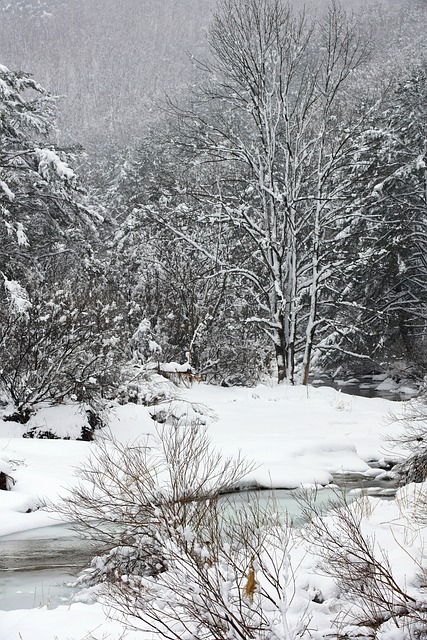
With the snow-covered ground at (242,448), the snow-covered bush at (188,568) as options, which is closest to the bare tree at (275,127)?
the snow-covered ground at (242,448)

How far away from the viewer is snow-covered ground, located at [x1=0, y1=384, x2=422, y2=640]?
507 cm

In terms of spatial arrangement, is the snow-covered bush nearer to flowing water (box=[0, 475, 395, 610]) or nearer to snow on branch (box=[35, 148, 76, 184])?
flowing water (box=[0, 475, 395, 610])

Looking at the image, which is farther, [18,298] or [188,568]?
[18,298]

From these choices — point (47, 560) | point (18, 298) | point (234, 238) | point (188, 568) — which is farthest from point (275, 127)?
point (188, 568)

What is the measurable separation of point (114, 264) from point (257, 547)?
21355 mm

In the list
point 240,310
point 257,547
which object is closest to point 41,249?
point 240,310

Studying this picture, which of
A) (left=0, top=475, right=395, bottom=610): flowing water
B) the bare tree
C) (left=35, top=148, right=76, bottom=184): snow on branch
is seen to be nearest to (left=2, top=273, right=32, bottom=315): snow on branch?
(left=35, top=148, right=76, bottom=184): snow on branch

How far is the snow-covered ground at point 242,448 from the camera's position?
5.07 metres

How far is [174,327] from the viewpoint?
2047cm

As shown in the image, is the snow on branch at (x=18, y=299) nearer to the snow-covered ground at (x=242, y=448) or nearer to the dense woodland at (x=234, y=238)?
the dense woodland at (x=234, y=238)

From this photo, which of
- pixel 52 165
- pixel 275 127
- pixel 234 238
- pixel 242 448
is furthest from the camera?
pixel 234 238

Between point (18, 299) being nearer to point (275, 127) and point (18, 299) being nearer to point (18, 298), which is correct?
point (18, 298)

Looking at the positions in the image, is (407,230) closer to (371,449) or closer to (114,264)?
(114,264)

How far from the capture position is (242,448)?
1104 centimetres
